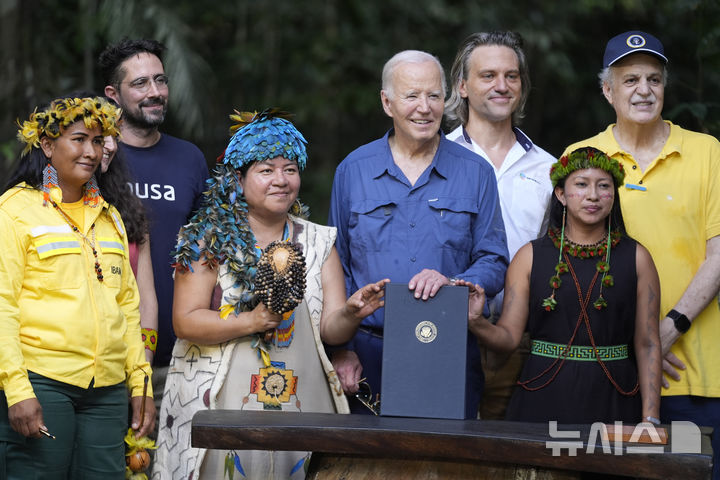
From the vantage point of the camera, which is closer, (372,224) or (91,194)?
(91,194)

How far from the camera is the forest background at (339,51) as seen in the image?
9.80 meters

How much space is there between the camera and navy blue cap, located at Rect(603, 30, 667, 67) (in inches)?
169

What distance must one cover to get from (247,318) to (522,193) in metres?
1.63

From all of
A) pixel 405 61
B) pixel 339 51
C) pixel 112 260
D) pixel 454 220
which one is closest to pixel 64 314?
pixel 112 260

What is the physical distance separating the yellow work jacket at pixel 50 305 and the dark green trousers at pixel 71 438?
2.6 inches

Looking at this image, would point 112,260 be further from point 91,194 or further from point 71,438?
point 71,438

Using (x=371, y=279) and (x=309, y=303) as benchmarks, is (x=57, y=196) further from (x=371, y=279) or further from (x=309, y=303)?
(x=371, y=279)

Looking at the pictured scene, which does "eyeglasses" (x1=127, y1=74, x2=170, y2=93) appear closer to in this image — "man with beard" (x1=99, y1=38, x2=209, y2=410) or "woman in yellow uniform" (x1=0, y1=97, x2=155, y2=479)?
"man with beard" (x1=99, y1=38, x2=209, y2=410)

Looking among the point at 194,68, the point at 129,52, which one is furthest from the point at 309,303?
the point at 194,68

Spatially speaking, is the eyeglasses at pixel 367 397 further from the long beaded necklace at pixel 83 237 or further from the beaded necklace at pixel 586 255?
the long beaded necklace at pixel 83 237

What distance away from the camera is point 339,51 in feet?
41.0

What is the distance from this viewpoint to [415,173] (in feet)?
13.8

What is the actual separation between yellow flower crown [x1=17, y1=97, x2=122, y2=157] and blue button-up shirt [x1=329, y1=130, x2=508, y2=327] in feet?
3.92

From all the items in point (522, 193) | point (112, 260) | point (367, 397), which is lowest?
point (367, 397)
